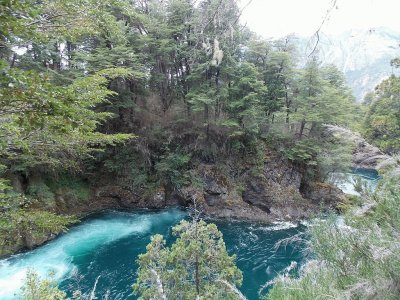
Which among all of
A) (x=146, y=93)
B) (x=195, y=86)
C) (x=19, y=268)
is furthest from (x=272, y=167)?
(x=19, y=268)

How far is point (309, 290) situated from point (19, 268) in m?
Answer: 11.9

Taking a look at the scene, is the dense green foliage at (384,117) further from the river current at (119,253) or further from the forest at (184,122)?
the river current at (119,253)

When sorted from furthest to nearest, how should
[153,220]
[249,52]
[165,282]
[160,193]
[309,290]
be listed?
[249,52]
[160,193]
[153,220]
[165,282]
[309,290]

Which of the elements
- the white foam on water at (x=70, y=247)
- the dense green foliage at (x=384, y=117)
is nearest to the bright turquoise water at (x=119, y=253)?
the white foam on water at (x=70, y=247)

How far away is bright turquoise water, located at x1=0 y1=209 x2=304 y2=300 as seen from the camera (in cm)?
1195

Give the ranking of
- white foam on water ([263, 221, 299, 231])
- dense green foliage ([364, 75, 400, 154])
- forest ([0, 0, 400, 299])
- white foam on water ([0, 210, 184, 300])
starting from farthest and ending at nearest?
white foam on water ([263, 221, 299, 231]) → dense green foliage ([364, 75, 400, 154]) → forest ([0, 0, 400, 299]) → white foam on water ([0, 210, 184, 300])

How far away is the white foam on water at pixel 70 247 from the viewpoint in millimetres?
12012

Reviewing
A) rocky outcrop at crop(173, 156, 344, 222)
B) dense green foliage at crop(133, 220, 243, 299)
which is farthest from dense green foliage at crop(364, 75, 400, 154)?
dense green foliage at crop(133, 220, 243, 299)

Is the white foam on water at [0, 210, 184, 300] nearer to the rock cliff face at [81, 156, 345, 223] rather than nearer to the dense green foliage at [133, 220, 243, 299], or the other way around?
the rock cliff face at [81, 156, 345, 223]

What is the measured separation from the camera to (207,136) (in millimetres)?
20391

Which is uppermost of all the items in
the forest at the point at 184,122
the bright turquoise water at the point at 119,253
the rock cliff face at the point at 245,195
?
the forest at the point at 184,122

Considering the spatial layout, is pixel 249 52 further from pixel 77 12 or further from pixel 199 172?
pixel 77 12

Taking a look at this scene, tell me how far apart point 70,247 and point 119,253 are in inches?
95.1

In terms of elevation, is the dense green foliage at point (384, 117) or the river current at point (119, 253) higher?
the dense green foliage at point (384, 117)
